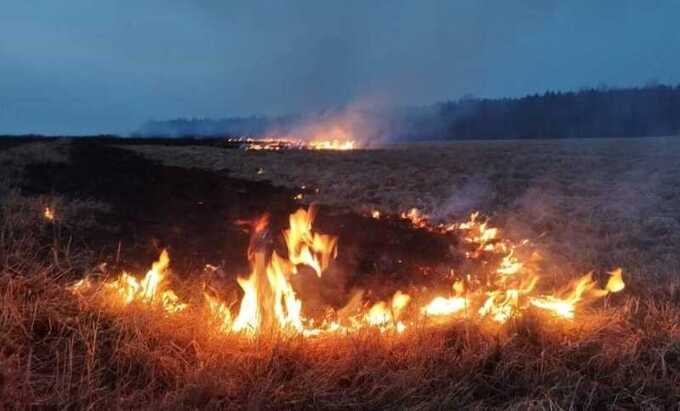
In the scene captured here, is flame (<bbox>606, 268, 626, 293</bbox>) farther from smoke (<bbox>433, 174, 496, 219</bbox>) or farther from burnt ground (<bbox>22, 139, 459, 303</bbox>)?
smoke (<bbox>433, 174, 496, 219</bbox>)

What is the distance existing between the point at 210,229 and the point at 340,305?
4.24m

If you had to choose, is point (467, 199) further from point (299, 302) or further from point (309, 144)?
point (309, 144)

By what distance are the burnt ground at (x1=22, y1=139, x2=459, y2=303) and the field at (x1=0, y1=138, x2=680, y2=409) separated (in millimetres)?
57

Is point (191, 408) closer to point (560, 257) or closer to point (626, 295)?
point (626, 295)

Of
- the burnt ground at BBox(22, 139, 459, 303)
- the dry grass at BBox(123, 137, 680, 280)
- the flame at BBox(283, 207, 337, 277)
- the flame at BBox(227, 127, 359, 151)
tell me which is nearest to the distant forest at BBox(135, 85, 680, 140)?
the flame at BBox(227, 127, 359, 151)

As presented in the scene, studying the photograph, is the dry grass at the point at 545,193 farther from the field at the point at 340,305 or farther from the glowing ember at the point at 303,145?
the glowing ember at the point at 303,145

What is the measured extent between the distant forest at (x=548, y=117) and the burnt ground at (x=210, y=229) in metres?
50.7

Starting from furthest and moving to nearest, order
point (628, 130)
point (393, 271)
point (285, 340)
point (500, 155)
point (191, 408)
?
point (628, 130)
point (500, 155)
point (393, 271)
point (285, 340)
point (191, 408)

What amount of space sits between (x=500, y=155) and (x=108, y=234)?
20.1m

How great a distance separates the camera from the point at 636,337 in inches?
149

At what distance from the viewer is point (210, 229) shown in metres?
8.77

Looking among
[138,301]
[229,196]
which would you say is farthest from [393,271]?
[229,196]

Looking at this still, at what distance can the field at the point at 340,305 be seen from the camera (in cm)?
316

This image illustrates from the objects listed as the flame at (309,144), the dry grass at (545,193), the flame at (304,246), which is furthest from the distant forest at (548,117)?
the flame at (304,246)
